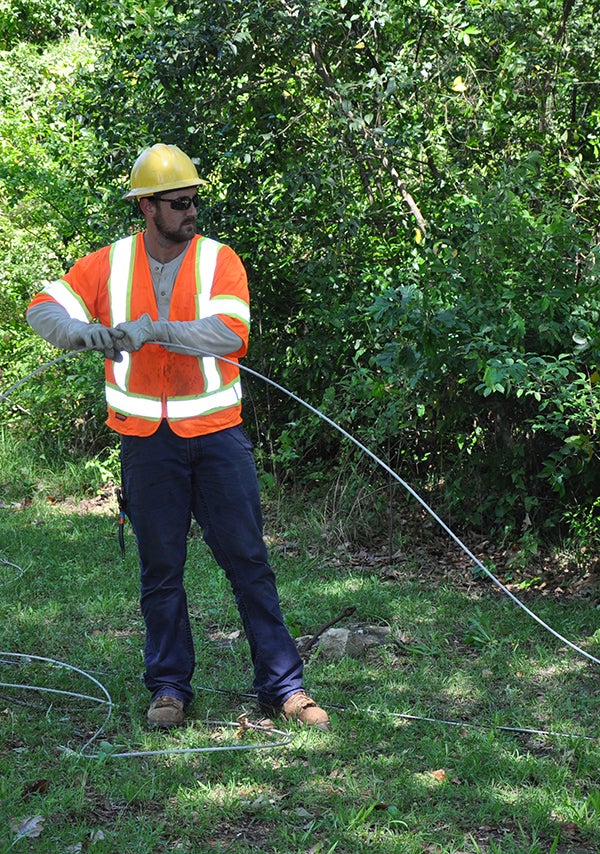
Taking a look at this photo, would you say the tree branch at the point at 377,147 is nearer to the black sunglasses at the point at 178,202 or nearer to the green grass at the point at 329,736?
the green grass at the point at 329,736

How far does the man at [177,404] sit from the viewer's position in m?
3.88

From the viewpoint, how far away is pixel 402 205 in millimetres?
7102

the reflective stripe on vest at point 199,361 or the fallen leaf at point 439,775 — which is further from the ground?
the reflective stripe on vest at point 199,361

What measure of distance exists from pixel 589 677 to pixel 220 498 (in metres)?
1.87

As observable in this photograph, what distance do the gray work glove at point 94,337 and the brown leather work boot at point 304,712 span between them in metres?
1.47

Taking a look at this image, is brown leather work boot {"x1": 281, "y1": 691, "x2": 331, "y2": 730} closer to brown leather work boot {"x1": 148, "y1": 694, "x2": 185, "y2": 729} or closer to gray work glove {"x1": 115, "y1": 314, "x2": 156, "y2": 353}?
brown leather work boot {"x1": 148, "y1": 694, "x2": 185, "y2": 729}

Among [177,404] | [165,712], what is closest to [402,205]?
[177,404]

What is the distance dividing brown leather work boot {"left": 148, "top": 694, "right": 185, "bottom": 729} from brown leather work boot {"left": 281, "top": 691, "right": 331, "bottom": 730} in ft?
1.31

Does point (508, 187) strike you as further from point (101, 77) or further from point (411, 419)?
point (101, 77)

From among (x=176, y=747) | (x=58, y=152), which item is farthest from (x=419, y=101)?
(x=176, y=747)

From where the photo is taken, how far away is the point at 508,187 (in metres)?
5.83

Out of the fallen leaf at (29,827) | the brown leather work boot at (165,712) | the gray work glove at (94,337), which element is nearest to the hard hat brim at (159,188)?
the gray work glove at (94,337)

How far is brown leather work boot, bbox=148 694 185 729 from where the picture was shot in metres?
3.97

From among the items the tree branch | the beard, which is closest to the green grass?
the beard
